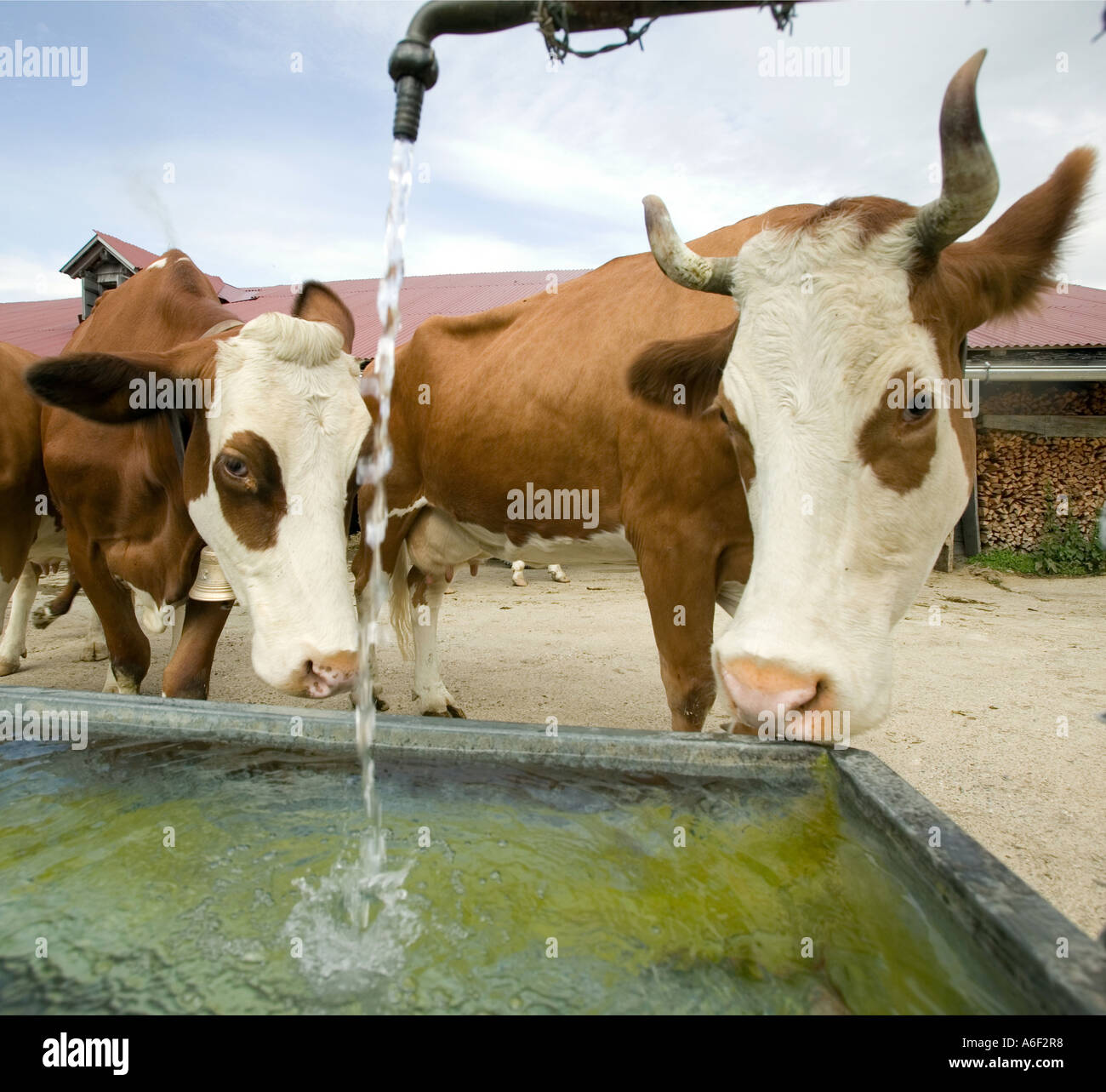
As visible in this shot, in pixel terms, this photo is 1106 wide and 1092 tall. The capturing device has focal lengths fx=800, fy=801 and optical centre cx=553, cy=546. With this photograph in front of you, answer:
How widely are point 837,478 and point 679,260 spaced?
0.82 meters

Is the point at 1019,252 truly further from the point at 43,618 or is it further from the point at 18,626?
the point at 43,618

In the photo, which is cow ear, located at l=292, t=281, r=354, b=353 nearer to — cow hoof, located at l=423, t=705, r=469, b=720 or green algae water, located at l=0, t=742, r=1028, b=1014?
cow hoof, located at l=423, t=705, r=469, b=720

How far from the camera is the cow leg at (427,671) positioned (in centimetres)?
457

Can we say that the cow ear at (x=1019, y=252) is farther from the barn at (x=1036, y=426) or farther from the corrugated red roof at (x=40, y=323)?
the corrugated red roof at (x=40, y=323)

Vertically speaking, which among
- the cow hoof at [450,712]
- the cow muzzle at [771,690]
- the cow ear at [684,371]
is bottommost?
the cow hoof at [450,712]

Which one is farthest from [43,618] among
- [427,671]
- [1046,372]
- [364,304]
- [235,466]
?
[1046,372]

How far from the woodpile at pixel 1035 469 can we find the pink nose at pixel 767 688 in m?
10.3

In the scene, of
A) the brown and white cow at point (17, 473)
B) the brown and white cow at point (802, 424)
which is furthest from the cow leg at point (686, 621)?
the brown and white cow at point (17, 473)

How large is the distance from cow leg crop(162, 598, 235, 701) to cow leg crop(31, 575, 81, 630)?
3.22 meters

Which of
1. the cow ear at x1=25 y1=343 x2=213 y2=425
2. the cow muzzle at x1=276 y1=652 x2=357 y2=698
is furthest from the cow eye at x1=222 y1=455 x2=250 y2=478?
the cow muzzle at x1=276 y1=652 x2=357 y2=698

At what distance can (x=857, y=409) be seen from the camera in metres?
1.74

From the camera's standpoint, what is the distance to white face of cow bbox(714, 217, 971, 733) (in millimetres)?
1610

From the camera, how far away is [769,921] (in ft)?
4.40
